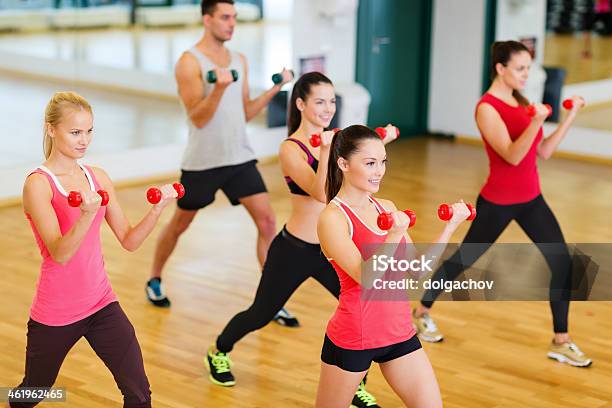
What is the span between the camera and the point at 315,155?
4273mm

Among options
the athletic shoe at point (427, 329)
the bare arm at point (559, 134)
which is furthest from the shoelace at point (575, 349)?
the bare arm at point (559, 134)

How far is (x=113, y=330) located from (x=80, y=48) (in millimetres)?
5111

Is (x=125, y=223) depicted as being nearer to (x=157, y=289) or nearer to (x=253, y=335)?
(x=253, y=335)

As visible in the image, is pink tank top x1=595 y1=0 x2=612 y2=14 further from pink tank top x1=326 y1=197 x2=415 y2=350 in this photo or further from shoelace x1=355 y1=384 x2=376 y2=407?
pink tank top x1=326 y1=197 x2=415 y2=350

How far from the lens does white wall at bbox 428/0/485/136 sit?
10.3 metres

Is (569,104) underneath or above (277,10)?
underneath

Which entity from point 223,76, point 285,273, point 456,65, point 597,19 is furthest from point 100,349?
point 456,65

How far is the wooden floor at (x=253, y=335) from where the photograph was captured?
4523 millimetres

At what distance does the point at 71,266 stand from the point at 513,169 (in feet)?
7.16

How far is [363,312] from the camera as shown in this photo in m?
3.31

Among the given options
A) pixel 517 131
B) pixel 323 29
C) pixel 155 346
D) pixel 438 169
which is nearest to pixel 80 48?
pixel 323 29

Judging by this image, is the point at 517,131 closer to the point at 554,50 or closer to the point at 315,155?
the point at 315,155

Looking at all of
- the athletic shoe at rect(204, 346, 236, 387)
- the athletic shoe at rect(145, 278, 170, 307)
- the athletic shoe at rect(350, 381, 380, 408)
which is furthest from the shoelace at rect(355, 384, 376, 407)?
the athletic shoe at rect(145, 278, 170, 307)

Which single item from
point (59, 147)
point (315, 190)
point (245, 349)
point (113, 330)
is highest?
point (59, 147)
